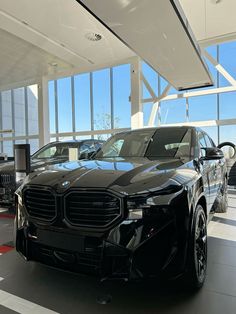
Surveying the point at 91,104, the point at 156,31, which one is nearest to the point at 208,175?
the point at 156,31

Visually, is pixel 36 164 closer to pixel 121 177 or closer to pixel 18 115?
pixel 121 177

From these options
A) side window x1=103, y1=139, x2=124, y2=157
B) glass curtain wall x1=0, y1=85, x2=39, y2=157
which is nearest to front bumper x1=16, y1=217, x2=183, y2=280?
side window x1=103, y1=139, x2=124, y2=157

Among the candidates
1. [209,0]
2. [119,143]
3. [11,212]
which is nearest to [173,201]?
[119,143]

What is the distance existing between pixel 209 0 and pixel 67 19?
367 cm

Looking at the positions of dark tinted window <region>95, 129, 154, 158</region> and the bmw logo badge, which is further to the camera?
dark tinted window <region>95, 129, 154, 158</region>

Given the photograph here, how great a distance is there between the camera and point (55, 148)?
6957 mm

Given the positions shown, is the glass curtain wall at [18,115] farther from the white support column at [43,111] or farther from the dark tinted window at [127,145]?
the dark tinted window at [127,145]

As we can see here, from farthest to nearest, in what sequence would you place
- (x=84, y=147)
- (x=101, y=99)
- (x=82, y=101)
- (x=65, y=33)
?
(x=82, y=101) < (x=101, y=99) < (x=65, y=33) < (x=84, y=147)

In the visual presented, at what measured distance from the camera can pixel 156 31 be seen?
5371 millimetres

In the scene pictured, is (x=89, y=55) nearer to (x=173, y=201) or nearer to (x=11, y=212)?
(x=11, y=212)

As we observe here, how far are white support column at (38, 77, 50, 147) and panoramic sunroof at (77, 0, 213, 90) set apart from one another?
23.1 feet

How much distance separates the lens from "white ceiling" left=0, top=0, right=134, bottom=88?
6977 mm

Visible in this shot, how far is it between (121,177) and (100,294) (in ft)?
3.21

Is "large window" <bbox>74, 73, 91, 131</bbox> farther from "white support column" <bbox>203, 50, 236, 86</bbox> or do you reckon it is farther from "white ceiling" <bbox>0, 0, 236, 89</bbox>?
"white support column" <bbox>203, 50, 236, 86</bbox>
